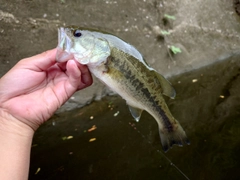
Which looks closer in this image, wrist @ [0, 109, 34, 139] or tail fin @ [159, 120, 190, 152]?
wrist @ [0, 109, 34, 139]

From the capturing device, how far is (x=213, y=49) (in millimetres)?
6207

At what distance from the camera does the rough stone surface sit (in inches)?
166

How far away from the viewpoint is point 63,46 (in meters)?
1.79

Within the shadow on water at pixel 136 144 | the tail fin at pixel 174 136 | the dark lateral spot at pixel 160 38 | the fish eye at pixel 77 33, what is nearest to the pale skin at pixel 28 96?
the fish eye at pixel 77 33

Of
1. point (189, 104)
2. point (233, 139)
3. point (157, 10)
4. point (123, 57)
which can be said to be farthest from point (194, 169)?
point (157, 10)

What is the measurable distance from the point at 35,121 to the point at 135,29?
3589mm

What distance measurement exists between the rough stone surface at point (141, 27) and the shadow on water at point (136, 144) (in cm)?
53

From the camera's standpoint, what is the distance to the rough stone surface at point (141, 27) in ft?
13.8

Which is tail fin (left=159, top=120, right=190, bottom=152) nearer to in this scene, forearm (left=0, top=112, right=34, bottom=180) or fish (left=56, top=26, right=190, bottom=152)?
fish (left=56, top=26, right=190, bottom=152)

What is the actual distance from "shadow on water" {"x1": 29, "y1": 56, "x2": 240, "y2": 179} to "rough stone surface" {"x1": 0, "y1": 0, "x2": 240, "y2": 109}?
0.53 meters

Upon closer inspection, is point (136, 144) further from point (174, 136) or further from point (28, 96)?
point (28, 96)

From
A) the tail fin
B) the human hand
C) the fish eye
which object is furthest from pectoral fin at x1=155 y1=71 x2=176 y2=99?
the fish eye

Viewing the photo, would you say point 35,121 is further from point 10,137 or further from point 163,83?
point 163,83

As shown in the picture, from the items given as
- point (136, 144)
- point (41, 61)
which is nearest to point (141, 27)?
point (136, 144)
